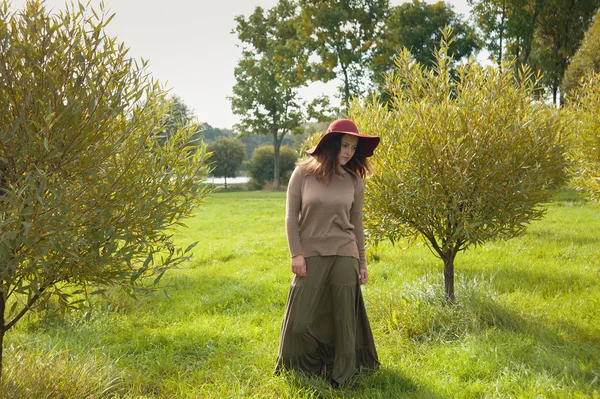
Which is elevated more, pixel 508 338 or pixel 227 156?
pixel 227 156

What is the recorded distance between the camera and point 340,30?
106 feet

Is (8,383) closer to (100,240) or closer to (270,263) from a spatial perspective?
(100,240)

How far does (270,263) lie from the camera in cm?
1253

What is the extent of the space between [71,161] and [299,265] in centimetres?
248

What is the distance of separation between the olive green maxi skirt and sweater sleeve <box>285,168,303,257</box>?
0.23 meters

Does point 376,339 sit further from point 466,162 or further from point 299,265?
point 466,162

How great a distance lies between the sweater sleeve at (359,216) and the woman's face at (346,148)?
31 cm

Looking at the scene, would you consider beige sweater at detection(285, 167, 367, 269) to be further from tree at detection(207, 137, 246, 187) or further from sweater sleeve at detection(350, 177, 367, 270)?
tree at detection(207, 137, 246, 187)

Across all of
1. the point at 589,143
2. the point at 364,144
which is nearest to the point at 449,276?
the point at 364,144

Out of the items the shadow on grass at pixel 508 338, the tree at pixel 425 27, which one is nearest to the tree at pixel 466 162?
the shadow on grass at pixel 508 338

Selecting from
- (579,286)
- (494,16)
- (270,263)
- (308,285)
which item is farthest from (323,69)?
(308,285)

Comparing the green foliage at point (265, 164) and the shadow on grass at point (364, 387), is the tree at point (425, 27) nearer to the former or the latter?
the green foliage at point (265, 164)

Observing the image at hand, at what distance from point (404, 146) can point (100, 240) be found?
14.3 ft

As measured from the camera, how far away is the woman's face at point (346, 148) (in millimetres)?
5262
